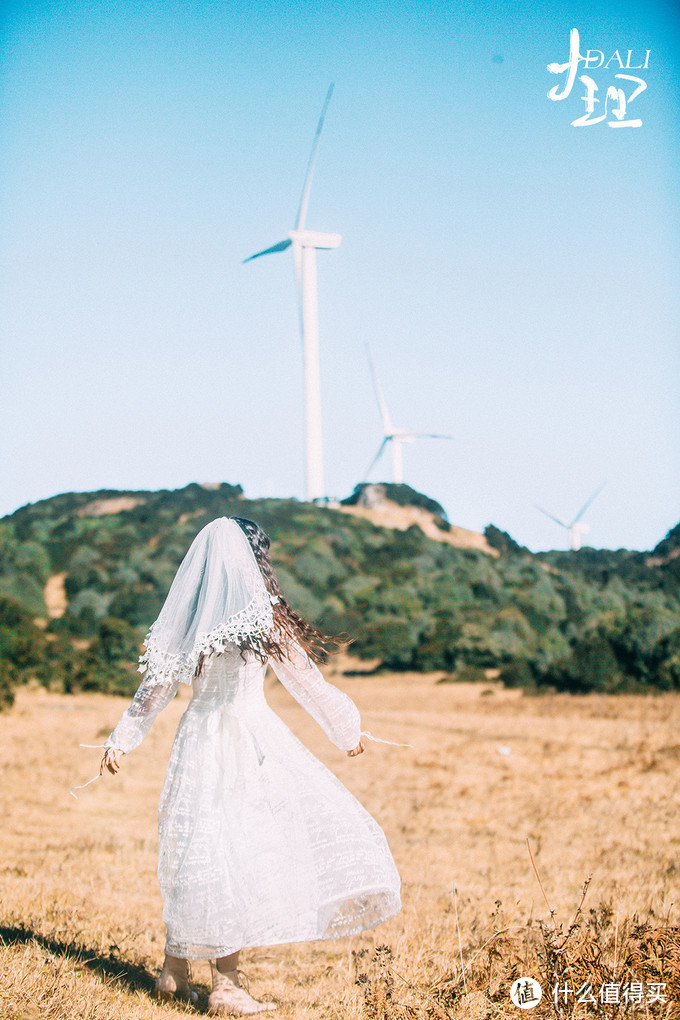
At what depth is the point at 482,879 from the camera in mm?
8305

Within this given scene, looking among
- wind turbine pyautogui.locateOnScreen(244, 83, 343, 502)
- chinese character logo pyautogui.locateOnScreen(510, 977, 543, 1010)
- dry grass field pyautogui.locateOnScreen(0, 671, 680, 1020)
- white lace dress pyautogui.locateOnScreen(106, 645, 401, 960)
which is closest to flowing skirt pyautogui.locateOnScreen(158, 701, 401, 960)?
white lace dress pyautogui.locateOnScreen(106, 645, 401, 960)

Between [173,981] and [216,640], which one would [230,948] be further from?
[216,640]

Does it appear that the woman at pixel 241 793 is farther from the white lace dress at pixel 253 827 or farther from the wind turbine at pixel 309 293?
the wind turbine at pixel 309 293

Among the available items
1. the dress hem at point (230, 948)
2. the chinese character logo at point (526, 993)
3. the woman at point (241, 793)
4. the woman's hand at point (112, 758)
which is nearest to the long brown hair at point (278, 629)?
the woman at point (241, 793)

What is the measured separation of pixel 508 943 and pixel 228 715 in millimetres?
1723

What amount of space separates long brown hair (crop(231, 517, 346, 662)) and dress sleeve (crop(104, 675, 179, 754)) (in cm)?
41

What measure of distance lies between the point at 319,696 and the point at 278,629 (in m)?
0.35

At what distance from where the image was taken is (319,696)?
4.55 m

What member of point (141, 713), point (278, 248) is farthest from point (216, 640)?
point (278, 248)

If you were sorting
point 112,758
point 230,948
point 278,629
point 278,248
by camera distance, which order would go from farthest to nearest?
point 278,248, point 278,629, point 112,758, point 230,948

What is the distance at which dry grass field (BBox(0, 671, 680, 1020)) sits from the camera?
424 cm

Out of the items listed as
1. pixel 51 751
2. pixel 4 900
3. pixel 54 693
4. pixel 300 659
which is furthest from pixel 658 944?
pixel 54 693

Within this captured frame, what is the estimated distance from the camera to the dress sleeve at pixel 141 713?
14.4 feet

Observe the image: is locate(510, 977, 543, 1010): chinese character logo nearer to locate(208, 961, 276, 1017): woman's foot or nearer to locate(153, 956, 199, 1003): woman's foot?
locate(208, 961, 276, 1017): woman's foot
